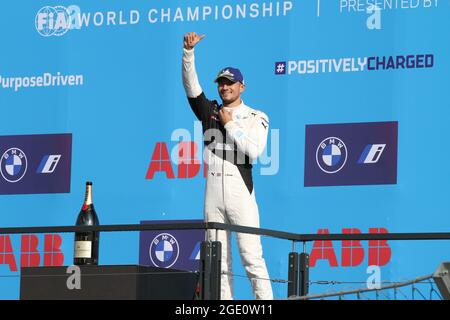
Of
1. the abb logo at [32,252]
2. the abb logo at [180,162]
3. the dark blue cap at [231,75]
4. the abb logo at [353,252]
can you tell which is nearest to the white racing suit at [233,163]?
the dark blue cap at [231,75]

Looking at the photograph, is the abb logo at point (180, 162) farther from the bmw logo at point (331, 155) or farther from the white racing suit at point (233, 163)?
the white racing suit at point (233, 163)

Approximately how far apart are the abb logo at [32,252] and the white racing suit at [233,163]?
1.97 metres

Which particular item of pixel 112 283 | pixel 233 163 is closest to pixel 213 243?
pixel 112 283

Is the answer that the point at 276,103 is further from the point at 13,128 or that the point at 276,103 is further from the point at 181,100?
the point at 13,128

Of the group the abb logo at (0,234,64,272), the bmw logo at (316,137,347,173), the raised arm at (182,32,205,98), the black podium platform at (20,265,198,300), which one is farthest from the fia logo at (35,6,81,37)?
the black podium platform at (20,265,198,300)

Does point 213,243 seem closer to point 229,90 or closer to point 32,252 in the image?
point 229,90

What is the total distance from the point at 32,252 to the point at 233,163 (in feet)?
7.69

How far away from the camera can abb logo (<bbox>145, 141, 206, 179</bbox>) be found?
297 inches

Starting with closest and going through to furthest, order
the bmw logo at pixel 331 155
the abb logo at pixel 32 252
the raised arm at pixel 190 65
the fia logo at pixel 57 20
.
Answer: the raised arm at pixel 190 65, the bmw logo at pixel 331 155, the abb logo at pixel 32 252, the fia logo at pixel 57 20

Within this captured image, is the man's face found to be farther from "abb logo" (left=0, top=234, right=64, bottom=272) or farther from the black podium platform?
"abb logo" (left=0, top=234, right=64, bottom=272)

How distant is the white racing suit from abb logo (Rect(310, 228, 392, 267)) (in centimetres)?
108

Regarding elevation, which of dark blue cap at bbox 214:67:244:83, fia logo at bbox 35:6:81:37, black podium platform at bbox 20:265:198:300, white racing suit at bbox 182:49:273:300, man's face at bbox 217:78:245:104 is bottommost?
black podium platform at bbox 20:265:198:300

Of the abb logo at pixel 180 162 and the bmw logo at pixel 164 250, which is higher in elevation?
the abb logo at pixel 180 162

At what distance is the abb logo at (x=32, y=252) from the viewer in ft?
25.5
